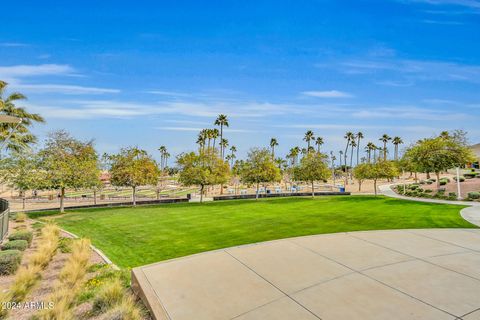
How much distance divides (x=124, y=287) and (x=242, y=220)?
402 inches

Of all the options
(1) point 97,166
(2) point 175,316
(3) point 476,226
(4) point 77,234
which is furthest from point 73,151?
(3) point 476,226

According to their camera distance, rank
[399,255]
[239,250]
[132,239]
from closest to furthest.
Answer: [399,255], [239,250], [132,239]

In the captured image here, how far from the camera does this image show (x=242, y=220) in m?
16.9

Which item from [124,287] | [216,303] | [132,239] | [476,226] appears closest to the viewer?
[216,303]

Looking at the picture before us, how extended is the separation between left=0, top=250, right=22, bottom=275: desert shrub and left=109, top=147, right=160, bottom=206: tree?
61.3 ft

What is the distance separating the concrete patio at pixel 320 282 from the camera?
5336mm

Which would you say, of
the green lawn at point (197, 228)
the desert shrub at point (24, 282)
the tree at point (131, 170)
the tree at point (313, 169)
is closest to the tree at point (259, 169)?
the tree at point (313, 169)

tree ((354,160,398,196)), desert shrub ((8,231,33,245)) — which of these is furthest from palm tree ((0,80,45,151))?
tree ((354,160,398,196))

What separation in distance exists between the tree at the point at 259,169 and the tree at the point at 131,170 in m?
10.9

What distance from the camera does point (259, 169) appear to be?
3366 centimetres

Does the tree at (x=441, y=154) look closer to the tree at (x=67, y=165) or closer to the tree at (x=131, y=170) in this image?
the tree at (x=131, y=170)

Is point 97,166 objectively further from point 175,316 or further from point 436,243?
point 436,243

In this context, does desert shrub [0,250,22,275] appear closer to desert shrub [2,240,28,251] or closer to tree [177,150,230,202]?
desert shrub [2,240,28,251]

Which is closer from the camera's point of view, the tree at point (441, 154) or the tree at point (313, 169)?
the tree at point (441, 154)
